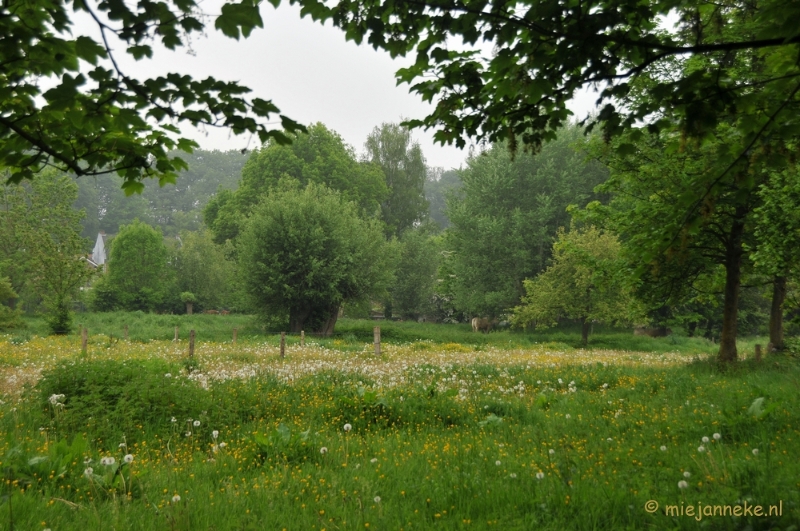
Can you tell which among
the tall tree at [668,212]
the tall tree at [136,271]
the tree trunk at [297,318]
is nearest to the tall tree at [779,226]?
the tall tree at [668,212]

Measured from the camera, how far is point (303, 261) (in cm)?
3231

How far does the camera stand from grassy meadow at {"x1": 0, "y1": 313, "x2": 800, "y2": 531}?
447cm

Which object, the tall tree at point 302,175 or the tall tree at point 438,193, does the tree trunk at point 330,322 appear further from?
the tall tree at point 438,193

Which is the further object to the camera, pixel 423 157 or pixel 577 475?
pixel 423 157

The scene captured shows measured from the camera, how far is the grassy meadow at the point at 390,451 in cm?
447

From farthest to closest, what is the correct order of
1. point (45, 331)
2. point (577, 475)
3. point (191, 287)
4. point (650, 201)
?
point (191, 287), point (45, 331), point (650, 201), point (577, 475)

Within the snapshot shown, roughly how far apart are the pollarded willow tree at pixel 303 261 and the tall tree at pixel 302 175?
947cm

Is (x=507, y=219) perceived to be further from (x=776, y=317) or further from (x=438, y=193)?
(x=438, y=193)

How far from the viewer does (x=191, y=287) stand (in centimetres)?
5041

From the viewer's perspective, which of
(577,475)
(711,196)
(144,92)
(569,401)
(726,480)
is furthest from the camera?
(569,401)

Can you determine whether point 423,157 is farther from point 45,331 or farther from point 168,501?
point 168,501

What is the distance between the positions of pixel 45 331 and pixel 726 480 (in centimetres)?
3353

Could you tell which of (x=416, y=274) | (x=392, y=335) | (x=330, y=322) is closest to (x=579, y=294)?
(x=392, y=335)

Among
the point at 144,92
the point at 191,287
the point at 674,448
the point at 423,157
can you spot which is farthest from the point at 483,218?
the point at 144,92
